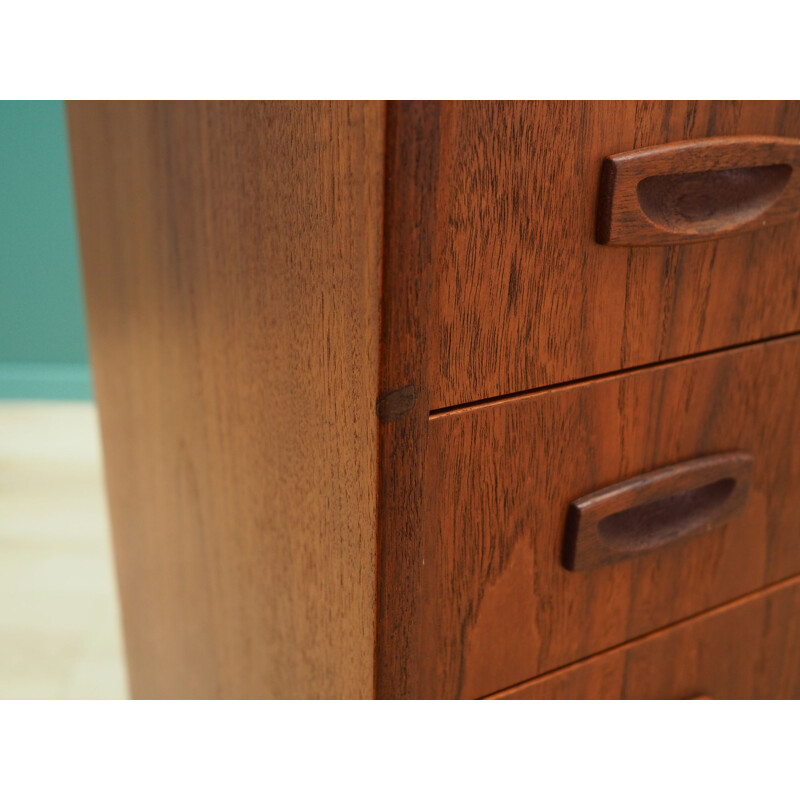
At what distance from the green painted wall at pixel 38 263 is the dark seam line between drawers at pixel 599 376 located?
104 centimetres

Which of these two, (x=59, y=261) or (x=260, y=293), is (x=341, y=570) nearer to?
(x=260, y=293)

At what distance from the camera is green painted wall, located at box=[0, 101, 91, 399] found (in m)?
1.23

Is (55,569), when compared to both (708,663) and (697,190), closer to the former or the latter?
(708,663)

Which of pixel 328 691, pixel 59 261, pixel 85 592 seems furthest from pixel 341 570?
pixel 59 261

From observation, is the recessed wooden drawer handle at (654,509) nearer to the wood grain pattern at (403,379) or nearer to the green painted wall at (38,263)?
the wood grain pattern at (403,379)

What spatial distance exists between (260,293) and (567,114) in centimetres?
16

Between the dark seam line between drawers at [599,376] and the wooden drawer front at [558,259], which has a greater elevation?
the wooden drawer front at [558,259]

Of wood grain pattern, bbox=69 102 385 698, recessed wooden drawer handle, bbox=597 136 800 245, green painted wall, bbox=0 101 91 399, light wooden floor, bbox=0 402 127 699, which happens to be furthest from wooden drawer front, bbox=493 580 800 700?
green painted wall, bbox=0 101 91 399

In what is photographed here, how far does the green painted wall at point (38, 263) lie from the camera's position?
1226 mm

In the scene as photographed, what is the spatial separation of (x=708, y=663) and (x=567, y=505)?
0.63 feet

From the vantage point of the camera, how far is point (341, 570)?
0.39 m

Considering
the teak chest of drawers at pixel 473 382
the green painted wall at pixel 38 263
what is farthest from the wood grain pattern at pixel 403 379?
the green painted wall at pixel 38 263

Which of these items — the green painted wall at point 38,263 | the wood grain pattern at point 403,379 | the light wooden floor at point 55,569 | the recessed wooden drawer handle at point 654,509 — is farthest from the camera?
the green painted wall at point 38,263

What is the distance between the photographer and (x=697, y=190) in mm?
383
